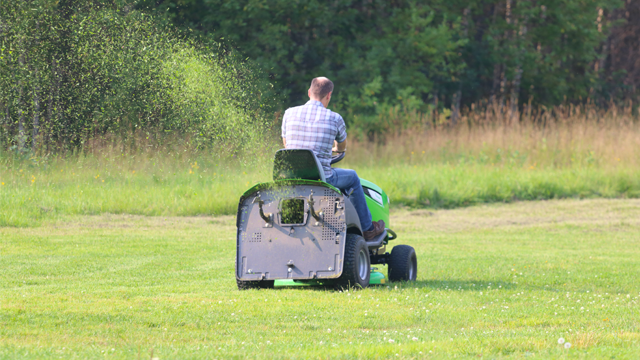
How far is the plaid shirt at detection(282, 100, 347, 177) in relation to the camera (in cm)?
679

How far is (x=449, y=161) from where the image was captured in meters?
20.9

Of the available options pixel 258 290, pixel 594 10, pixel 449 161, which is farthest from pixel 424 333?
pixel 594 10

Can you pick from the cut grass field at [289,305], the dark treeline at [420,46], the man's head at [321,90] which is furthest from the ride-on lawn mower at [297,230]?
the dark treeline at [420,46]

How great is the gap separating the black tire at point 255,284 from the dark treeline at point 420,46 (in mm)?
15145

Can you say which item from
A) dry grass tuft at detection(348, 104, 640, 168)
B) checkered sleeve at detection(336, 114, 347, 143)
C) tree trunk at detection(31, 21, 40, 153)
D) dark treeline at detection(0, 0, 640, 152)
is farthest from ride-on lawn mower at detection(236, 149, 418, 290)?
dry grass tuft at detection(348, 104, 640, 168)

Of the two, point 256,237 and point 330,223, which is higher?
point 330,223

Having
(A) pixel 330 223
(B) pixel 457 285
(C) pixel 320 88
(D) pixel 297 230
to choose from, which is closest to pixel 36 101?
(C) pixel 320 88

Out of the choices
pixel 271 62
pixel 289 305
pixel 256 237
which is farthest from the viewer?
pixel 271 62

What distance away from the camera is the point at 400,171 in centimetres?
1958

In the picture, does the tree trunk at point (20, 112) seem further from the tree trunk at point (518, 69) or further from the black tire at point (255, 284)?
the tree trunk at point (518, 69)

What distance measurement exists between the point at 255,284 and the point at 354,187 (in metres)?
1.31

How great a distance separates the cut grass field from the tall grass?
1470 millimetres

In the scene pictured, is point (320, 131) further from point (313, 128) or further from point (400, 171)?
point (400, 171)

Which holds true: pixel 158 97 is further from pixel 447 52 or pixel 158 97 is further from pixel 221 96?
pixel 447 52
